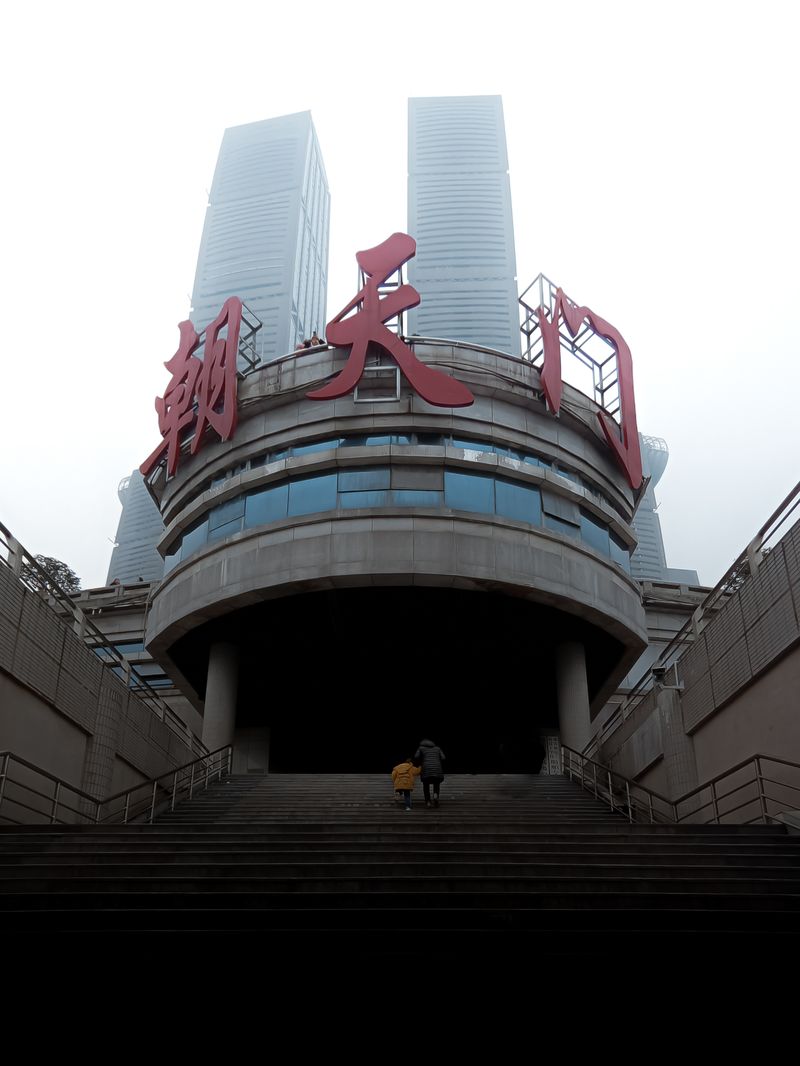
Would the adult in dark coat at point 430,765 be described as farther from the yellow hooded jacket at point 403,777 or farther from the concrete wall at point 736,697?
the concrete wall at point 736,697

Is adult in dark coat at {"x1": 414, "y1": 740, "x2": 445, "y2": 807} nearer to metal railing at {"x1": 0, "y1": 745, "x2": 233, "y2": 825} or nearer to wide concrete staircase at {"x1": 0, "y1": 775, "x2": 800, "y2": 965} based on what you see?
wide concrete staircase at {"x1": 0, "y1": 775, "x2": 800, "y2": 965}

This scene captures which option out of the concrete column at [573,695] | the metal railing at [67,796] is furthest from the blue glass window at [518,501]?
the metal railing at [67,796]

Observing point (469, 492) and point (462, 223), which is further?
point (462, 223)

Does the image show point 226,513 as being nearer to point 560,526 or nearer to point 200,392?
point 200,392

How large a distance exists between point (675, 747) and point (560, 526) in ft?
27.9

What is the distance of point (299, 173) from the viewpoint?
613ft

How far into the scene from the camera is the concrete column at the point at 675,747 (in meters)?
20.7

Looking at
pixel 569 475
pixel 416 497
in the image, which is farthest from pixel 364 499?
pixel 569 475

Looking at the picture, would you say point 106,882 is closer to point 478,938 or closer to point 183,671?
point 478,938

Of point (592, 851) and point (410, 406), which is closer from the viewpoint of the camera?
point (592, 851)

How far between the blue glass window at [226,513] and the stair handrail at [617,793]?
11666mm

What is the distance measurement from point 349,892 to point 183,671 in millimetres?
23065

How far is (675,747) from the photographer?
69.9 ft

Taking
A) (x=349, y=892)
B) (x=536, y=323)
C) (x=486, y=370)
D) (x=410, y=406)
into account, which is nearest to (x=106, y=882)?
(x=349, y=892)
